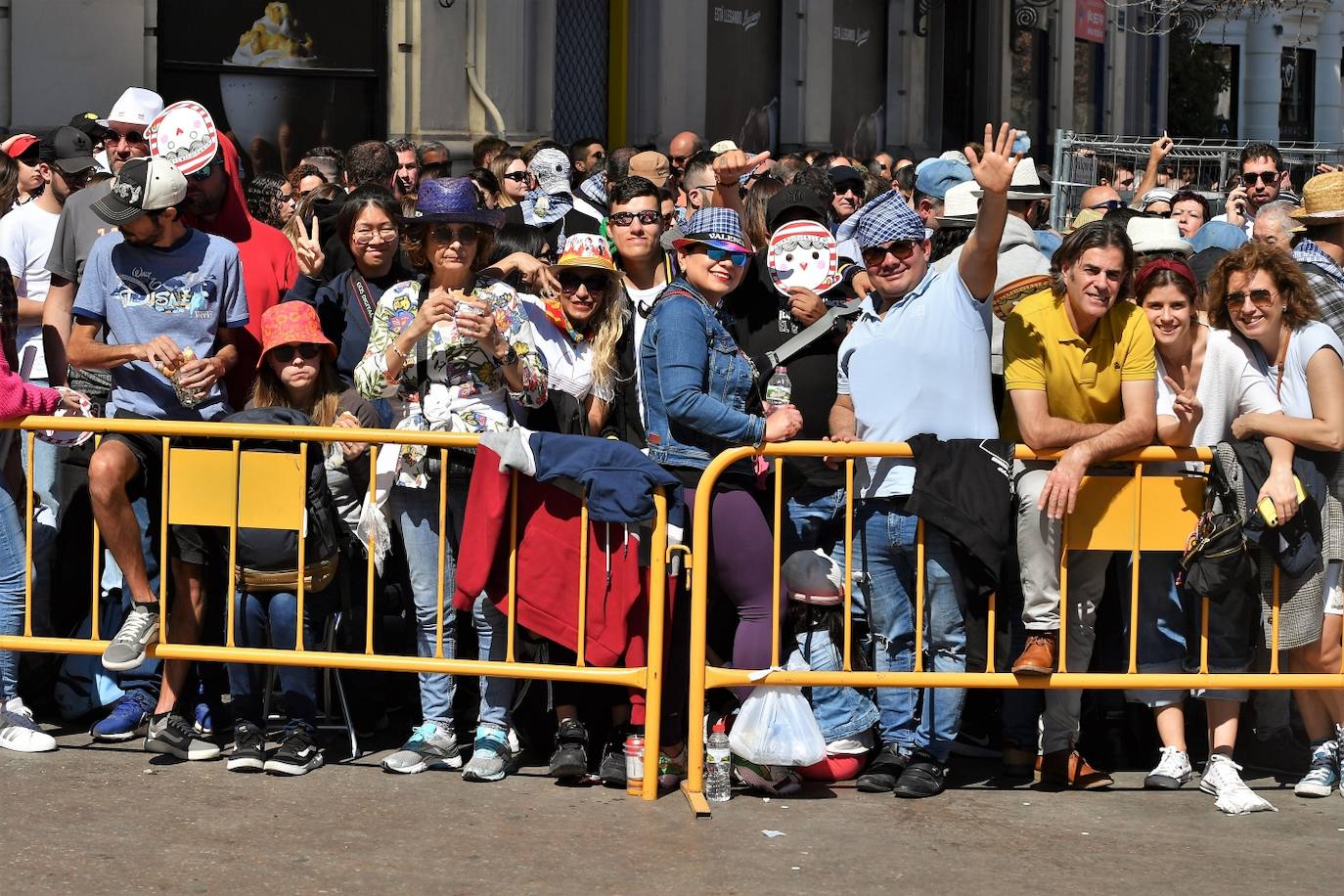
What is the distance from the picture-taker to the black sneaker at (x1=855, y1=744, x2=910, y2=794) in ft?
23.0

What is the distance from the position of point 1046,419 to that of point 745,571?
1.22 m

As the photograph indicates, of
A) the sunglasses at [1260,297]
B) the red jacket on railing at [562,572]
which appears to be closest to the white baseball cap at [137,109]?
the red jacket on railing at [562,572]

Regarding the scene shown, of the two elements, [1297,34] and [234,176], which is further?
[1297,34]

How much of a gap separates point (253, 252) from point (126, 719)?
6.60 feet

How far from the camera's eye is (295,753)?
7.07 metres

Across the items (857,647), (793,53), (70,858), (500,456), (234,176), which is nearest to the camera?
(70,858)

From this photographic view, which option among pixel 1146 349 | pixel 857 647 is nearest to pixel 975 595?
pixel 857 647

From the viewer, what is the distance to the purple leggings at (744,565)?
686 cm

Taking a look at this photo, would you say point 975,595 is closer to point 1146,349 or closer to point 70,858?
point 1146,349

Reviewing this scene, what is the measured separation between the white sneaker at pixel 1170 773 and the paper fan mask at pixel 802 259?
2.30 m

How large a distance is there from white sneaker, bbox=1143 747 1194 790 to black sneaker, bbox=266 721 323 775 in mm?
3130

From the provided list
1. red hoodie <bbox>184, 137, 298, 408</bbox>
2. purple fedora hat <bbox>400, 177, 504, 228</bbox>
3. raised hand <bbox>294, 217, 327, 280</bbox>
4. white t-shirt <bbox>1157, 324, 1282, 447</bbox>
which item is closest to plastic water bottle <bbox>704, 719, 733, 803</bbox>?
white t-shirt <bbox>1157, 324, 1282, 447</bbox>

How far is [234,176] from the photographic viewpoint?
8.29m

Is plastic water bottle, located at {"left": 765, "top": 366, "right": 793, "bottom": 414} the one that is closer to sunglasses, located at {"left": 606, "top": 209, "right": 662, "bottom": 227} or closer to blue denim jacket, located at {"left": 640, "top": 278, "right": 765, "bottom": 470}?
blue denim jacket, located at {"left": 640, "top": 278, "right": 765, "bottom": 470}
